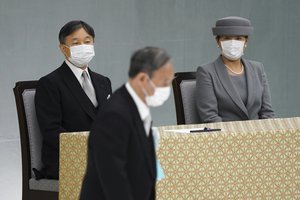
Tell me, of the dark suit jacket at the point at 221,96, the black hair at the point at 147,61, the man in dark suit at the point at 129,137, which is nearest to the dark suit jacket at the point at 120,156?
the man in dark suit at the point at 129,137

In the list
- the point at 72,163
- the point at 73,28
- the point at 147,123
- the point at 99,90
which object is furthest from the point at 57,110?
the point at 147,123

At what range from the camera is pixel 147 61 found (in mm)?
3256

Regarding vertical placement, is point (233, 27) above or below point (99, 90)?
above

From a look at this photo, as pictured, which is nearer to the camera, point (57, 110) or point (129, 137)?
point (129, 137)

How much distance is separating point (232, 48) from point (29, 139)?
1225mm

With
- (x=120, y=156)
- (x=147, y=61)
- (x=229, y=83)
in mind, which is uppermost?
(x=147, y=61)

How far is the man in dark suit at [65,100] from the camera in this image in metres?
5.30

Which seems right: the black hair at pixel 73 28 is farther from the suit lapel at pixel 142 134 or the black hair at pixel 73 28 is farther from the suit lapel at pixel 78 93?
the suit lapel at pixel 142 134

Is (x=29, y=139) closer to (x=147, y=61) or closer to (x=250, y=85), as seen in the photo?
(x=250, y=85)

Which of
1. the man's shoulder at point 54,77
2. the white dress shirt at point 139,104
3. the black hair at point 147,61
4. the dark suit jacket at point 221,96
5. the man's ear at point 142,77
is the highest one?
the black hair at point 147,61

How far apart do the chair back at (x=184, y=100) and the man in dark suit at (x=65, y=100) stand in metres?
0.53

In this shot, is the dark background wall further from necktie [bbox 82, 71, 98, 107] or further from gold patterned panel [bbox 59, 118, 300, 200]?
gold patterned panel [bbox 59, 118, 300, 200]

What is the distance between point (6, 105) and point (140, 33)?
1308 millimetres

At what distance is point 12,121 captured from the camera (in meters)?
7.88
